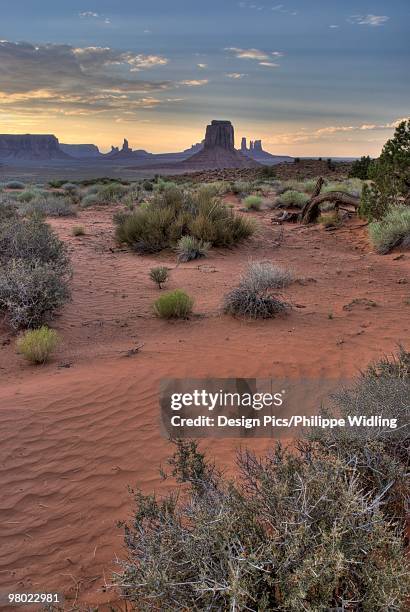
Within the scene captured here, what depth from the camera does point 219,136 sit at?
119 metres

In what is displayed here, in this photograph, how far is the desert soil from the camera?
11.4 ft

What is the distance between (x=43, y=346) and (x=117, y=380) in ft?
4.24

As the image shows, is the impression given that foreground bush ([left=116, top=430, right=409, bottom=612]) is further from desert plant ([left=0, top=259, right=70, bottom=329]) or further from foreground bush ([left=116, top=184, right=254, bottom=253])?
foreground bush ([left=116, top=184, right=254, bottom=253])

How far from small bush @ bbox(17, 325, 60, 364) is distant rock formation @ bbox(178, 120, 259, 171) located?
10570cm

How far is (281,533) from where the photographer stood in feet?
7.39

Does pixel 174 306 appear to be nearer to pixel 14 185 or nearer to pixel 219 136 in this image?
pixel 14 185

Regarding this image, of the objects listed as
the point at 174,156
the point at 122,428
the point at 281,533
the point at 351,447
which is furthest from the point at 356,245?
the point at 174,156

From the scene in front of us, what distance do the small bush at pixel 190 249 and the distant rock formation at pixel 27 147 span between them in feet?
464

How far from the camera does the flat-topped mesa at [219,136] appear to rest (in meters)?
119

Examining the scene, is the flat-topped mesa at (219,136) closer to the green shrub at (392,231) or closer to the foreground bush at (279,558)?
the green shrub at (392,231)

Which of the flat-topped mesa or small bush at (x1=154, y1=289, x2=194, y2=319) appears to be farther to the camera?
the flat-topped mesa

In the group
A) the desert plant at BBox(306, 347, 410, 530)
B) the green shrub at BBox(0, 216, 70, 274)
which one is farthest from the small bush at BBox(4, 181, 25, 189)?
the desert plant at BBox(306, 347, 410, 530)

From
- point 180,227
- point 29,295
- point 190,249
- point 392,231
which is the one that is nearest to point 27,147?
point 180,227

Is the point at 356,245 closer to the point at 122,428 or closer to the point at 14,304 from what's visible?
the point at 14,304
